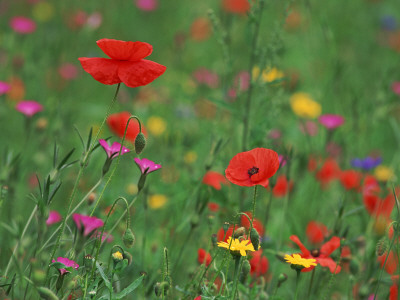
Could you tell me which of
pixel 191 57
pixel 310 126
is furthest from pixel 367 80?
pixel 191 57

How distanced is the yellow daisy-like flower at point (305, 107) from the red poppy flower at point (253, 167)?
7.06 feet

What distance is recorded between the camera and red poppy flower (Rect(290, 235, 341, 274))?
1419mm

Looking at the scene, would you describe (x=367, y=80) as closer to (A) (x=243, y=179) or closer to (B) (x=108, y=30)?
(B) (x=108, y=30)

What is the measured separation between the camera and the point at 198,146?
302cm

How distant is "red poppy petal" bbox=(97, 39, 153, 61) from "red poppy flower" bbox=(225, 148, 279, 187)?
0.32 meters

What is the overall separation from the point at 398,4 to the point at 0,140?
4.48m

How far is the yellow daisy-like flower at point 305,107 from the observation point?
137 inches

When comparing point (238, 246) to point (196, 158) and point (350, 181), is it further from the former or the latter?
point (196, 158)

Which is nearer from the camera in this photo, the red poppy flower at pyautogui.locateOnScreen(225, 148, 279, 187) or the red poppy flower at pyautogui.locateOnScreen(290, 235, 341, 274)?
the red poppy flower at pyautogui.locateOnScreen(225, 148, 279, 187)

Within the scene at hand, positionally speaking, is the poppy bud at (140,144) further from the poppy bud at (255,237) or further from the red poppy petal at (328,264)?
the red poppy petal at (328,264)

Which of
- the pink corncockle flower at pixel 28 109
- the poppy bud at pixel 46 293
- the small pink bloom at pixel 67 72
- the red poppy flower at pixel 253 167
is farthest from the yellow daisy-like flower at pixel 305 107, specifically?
the poppy bud at pixel 46 293

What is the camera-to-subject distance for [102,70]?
1.20 metres

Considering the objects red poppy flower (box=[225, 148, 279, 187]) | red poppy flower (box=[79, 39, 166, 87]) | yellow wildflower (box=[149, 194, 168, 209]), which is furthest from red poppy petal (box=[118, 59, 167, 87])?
yellow wildflower (box=[149, 194, 168, 209])

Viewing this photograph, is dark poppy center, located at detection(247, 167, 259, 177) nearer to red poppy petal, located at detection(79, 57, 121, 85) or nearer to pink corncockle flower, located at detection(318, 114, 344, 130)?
Answer: red poppy petal, located at detection(79, 57, 121, 85)
